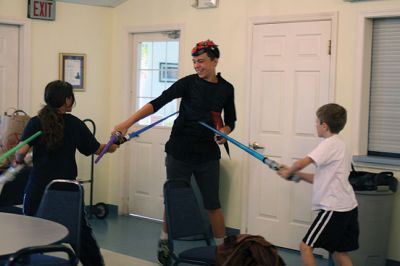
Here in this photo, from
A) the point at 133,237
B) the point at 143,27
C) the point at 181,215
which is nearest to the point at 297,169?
the point at 181,215

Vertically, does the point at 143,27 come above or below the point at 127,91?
above

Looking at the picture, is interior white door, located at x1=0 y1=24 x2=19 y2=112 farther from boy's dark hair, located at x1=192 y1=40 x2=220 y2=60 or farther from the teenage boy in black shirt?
boy's dark hair, located at x1=192 y1=40 x2=220 y2=60

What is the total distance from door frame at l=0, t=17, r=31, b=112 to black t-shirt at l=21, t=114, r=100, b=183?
8.33 ft

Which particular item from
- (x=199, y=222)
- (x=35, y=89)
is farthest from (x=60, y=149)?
(x=35, y=89)

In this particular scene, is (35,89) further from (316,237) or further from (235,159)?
(316,237)

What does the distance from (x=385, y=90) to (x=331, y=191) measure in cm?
149

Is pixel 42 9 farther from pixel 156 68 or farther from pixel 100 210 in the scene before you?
pixel 100 210

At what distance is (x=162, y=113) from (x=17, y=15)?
5.51 feet

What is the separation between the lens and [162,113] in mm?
6156

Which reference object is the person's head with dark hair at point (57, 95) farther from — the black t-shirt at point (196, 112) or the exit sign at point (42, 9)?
the exit sign at point (42, 9)

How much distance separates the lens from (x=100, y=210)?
20.5ft

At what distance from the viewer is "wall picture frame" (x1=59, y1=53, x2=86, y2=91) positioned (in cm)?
622

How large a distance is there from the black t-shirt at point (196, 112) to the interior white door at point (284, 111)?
2.99ft

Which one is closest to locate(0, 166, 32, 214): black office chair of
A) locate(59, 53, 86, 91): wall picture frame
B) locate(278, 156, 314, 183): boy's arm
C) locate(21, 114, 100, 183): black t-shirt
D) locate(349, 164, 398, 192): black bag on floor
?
locate(21, 114, 100, 183): black t-shirt
